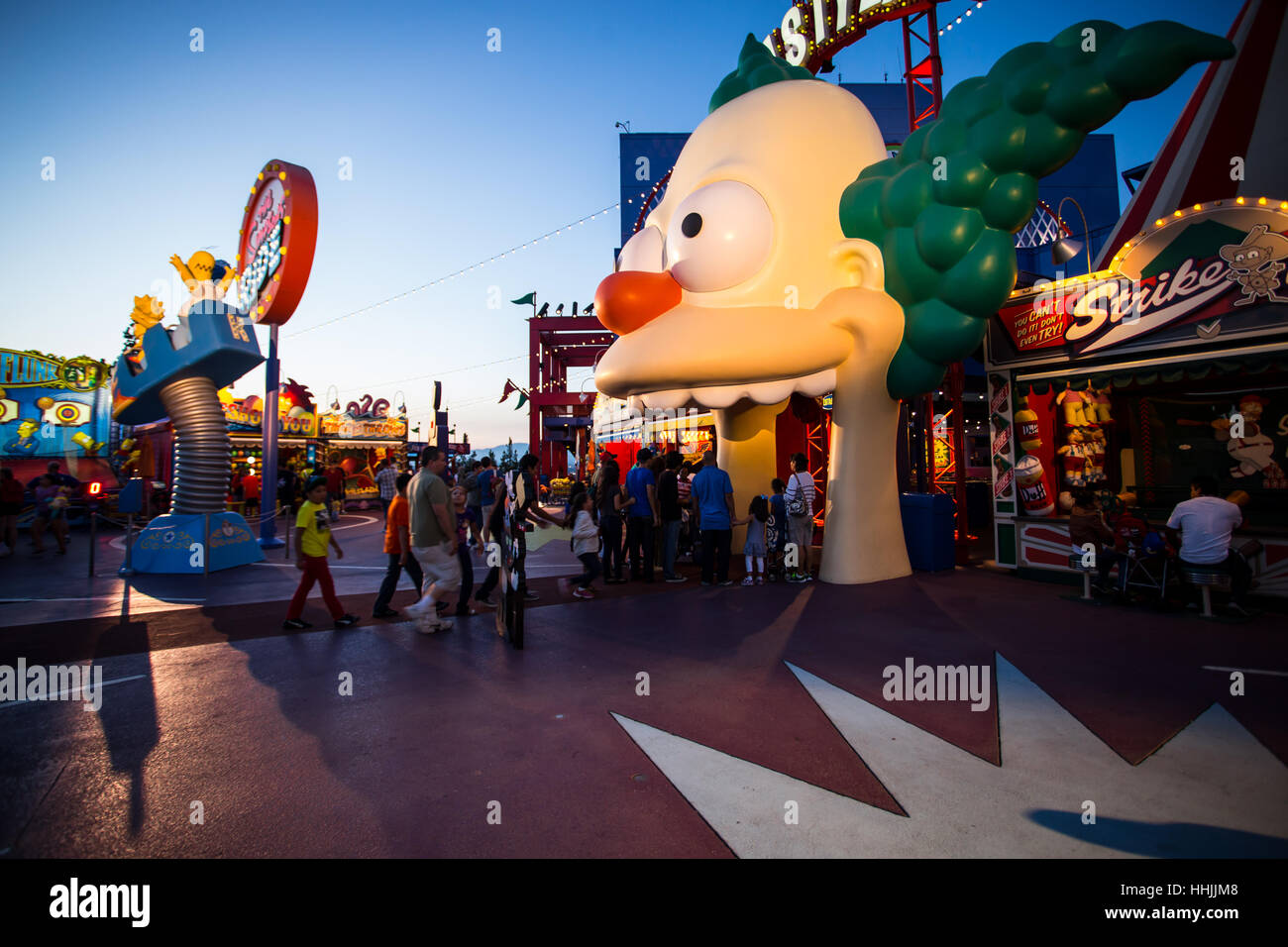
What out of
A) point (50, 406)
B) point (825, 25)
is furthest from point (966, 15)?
point (50, 406)

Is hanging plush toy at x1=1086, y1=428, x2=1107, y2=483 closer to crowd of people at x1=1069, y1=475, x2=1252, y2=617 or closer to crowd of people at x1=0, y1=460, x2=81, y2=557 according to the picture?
crowd of people at x1=1069, y1=475, x2=1252, y2=617

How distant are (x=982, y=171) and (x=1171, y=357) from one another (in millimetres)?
2863

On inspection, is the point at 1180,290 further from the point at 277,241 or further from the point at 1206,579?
the point at 277,241

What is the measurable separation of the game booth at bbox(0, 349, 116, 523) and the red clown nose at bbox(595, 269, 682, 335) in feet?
64.2

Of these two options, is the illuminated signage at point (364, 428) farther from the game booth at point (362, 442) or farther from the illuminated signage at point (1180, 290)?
the illuminated signage at point (1180, 290)

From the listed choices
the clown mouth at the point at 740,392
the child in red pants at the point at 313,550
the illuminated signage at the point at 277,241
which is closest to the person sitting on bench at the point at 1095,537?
the clown mouth at the point at 740,392

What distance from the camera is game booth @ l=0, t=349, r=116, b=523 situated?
18547 millimetres

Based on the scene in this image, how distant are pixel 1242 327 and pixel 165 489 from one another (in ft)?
75.8

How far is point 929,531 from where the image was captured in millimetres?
8141

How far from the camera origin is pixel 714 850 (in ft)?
7.43

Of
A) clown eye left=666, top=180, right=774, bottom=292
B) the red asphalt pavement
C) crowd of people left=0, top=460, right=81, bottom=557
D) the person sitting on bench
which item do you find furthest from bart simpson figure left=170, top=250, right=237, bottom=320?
the person sitting on bench
